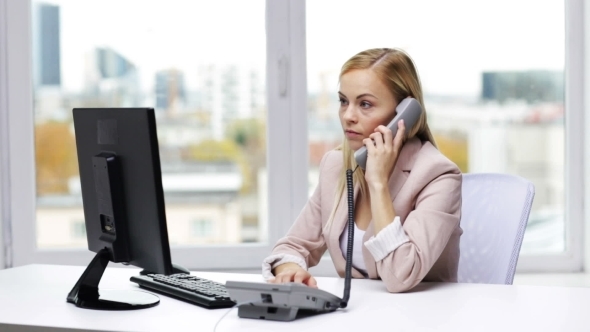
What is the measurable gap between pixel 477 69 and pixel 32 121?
6.19ft

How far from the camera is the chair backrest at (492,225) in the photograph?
2.03 metres

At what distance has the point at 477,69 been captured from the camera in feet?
10.5

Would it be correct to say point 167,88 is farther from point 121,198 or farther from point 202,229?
point 121,198

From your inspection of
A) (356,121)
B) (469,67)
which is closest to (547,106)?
(469,67)

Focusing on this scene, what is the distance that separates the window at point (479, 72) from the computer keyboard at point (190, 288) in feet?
4.82

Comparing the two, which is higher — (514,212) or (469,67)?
(469,67)

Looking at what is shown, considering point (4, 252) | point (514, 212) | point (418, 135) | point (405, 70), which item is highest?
point (405, 70)

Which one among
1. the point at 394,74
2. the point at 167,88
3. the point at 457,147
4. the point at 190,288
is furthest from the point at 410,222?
the point at 167,88

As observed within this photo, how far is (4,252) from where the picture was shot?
3.18 m

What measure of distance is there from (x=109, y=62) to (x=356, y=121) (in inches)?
63.0

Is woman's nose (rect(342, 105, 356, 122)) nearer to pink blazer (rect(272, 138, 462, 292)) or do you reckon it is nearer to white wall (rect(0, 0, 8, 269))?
pink blazer (rect(272, 138, 462, 292))

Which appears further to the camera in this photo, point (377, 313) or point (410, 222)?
point (410, 222)

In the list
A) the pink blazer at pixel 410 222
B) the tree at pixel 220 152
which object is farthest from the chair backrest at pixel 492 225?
the tree at pixel 220 152

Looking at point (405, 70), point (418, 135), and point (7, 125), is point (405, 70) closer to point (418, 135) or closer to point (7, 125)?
point (418, 135)
